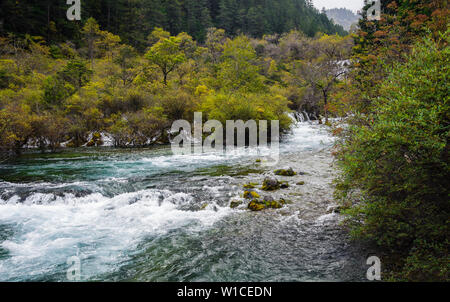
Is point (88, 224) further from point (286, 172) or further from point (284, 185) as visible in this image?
point (286, 172)

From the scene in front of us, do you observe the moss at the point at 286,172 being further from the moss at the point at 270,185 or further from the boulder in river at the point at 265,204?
the boulder in river at the point at 265,204

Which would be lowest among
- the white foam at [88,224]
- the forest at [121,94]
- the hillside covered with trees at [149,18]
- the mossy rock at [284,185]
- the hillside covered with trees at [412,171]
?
the white foam at [88,224]

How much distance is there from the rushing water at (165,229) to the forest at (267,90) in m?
1.25

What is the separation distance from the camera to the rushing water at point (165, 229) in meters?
5.73

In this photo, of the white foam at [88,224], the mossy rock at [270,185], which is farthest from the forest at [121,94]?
the mossy rock at [270,185]

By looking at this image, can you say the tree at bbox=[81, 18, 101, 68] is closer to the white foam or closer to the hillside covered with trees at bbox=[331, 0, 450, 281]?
the white foam

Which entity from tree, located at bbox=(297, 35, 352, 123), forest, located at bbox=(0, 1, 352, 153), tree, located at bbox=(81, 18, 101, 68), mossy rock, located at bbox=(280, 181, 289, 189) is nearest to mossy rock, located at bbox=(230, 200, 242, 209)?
mossy rock, located at bbox=(280, 181, 289, 189)

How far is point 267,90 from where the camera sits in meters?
35.9

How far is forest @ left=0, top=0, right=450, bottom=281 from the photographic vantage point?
464 cm

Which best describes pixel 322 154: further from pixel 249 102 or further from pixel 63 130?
pixel 63 130

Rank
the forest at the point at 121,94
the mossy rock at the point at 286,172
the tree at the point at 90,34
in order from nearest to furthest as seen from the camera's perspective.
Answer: the mossy rock at the point at 286,172
the forest at the point at 121,94
the tree at the point at 90,34

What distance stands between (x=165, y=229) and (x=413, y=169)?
621 cm

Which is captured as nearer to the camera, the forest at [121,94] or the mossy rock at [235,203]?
the mossy rock at [235,203]
